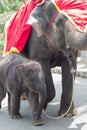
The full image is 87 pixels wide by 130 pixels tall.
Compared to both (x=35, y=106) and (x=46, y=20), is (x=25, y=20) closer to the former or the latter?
(x=46, y=20)

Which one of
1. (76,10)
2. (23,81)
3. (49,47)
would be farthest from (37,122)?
(76,10)

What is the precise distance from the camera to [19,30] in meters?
3.02

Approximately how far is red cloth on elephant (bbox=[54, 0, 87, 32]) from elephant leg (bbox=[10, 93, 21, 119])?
651mm

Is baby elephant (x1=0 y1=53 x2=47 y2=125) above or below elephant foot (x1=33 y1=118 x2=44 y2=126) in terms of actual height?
above

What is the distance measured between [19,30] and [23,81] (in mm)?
388

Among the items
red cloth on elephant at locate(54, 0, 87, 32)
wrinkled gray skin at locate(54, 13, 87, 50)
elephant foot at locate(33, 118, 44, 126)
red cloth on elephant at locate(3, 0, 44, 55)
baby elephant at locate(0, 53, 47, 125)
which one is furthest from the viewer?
red cloth on elephant at locate(3, 0, 44, 55)

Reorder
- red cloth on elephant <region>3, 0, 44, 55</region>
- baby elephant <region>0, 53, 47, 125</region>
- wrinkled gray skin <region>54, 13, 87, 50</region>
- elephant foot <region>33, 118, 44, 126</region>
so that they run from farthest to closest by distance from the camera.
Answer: red cloth on elephant <region>3, 0, 44, 55</region>
elephant foot <region>33, 118, 44, 126</region>
baby elephant <region>0, 53, 47, 125</region>
wrinkled gray skin <region>54, 13, 87, 50</region>

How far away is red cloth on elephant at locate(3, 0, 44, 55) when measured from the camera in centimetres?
298

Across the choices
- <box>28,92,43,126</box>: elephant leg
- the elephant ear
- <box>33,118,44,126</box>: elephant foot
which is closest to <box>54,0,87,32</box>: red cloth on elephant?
the elephant ear

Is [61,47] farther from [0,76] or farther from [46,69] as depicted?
[0,76]

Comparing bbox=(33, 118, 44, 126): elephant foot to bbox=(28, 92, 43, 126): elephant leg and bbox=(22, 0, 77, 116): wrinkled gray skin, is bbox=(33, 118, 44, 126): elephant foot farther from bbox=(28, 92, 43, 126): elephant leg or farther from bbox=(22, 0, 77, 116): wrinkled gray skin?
bbox=(22, 0, 77, 116): wrinkled gray skin

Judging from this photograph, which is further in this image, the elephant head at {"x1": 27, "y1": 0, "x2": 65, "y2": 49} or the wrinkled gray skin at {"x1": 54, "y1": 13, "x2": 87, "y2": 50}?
the elephant head at {"x1": 27, "y1": 0, "x2": 65, "y2": 49}

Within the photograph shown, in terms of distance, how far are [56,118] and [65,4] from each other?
0.81 meters

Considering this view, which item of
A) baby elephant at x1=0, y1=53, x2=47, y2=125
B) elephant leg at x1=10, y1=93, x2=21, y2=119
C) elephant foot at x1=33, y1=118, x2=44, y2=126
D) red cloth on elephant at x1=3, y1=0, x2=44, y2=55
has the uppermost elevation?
red cloth on elephant at x1=3, y1=0, x2=44, y2=55
